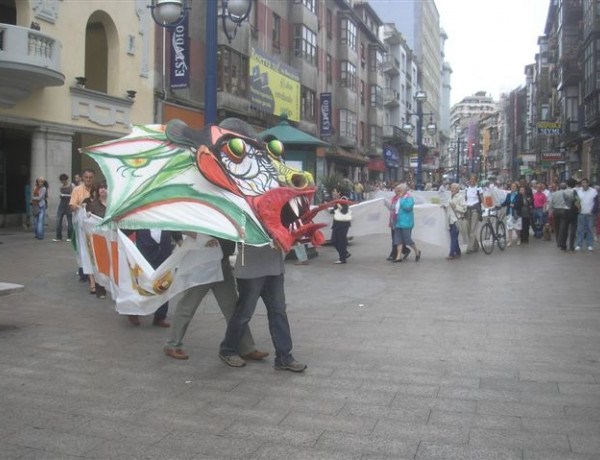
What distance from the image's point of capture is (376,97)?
→ 52.4m

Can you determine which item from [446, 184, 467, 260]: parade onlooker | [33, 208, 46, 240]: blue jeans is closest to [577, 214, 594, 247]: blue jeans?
[446, 184, 467, 260]: parade onlooker

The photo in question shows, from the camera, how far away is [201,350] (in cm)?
605

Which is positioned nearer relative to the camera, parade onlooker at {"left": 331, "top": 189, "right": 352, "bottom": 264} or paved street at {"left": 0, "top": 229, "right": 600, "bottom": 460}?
paved street at {"left": 0, "top": 229, "right": 600, "bottom": 460}

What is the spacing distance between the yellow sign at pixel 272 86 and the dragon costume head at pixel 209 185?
794 inches

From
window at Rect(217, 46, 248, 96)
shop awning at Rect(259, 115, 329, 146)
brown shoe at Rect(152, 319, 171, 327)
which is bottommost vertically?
brown shoe at Rect(152, 319, 171, 327)

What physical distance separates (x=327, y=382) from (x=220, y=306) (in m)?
1.23

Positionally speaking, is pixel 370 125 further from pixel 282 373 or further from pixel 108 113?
pixel 282 373

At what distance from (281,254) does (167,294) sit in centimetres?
132

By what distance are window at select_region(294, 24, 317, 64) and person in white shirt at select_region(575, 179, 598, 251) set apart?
22.7 m

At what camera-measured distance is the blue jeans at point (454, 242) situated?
45.0 ft

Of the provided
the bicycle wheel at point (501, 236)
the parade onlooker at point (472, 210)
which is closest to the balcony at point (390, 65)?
the bicycle wheel at point (501, 236)

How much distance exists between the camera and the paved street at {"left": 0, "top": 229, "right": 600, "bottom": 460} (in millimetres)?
3801

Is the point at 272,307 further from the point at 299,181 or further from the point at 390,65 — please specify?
the point at 390,65

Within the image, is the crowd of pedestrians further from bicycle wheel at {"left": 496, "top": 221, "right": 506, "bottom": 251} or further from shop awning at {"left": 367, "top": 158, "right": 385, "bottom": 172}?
shop awning at {"left": 367, "top": 158, "right": 385, "bottom": 172}
